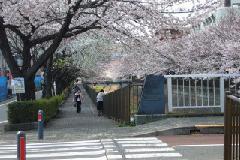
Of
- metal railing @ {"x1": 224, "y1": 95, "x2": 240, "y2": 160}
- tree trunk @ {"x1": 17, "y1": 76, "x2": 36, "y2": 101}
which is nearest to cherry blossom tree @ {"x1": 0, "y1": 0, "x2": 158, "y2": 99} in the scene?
tree trunk @ {"x1": 17, "y1": 76, "x2": 36, "y2": 101}

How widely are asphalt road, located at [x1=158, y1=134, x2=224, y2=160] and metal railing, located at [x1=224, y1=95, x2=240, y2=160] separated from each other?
3993 millimetres

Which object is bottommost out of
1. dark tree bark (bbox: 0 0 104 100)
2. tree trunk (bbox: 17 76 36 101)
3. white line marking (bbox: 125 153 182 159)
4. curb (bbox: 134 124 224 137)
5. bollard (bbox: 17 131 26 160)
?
white line marking (bbox: 125 153 182 159)

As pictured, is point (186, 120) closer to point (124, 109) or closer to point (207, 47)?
point (124, 109)

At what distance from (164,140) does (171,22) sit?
779 centimetres

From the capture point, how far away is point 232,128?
7074mm

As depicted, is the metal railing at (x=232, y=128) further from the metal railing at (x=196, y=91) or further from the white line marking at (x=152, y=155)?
the metal railing at (x=196, y=91)

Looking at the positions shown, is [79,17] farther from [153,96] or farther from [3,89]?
[3,89]

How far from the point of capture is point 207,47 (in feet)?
136

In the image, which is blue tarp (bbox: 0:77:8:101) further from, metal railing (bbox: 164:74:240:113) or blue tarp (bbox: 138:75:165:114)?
metal railing (bbox: 164:74:240:113)

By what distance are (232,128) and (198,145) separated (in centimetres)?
662

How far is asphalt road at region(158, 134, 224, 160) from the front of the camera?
11673mm

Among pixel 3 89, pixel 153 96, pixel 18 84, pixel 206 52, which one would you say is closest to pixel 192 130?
pixel 153 96

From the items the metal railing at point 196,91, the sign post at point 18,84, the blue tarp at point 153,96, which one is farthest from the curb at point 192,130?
the sign post at point 18,84

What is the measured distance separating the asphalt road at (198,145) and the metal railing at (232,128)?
3993mm
